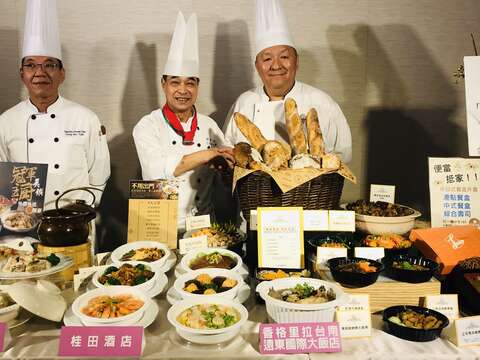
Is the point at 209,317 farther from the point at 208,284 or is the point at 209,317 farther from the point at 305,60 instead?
the point at 305,60

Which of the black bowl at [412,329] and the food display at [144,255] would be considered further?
the food display at [144,255]

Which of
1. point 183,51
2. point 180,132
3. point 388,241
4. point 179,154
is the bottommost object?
point 388,241

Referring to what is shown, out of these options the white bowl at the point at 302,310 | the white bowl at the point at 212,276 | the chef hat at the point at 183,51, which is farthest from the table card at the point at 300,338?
the chef hat at the point at 183,51

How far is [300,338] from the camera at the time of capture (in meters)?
1.16

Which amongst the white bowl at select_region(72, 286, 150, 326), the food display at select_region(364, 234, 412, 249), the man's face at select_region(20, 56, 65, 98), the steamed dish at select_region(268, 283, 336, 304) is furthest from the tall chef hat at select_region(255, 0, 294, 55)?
the white bowl at select_region(72, 286, 150, 326)

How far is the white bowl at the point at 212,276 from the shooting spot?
1.29 meters

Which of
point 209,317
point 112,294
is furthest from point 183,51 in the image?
point 209,317

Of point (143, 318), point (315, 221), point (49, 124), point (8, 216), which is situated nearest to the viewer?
point (143, 318)

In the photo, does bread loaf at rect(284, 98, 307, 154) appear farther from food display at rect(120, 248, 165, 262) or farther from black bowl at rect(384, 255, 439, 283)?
food display at rect(120, 248, 165, 262)

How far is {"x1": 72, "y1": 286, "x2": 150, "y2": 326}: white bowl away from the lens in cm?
115

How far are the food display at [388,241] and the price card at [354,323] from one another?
398mm

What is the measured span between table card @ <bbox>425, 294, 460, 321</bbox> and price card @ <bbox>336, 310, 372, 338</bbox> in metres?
0.24

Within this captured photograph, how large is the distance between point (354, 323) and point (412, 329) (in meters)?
0.16

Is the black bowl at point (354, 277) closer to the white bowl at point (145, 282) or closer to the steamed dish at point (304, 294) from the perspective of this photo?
the steamed dish at point (304, 294)
